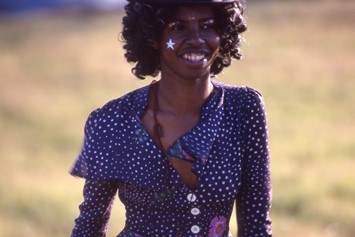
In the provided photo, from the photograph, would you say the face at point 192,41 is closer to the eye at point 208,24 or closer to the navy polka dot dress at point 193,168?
the eye at point 208,24

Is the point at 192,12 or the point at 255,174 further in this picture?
the point at 255,174

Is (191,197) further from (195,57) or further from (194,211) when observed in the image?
(195,57)

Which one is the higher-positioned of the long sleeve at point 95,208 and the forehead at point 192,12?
the forehead at point 192,12

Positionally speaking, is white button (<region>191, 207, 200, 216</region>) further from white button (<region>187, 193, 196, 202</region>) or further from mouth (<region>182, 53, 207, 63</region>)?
mouth (<region>182, 53, 207, 63</region>)

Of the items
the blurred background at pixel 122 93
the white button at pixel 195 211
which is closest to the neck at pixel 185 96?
the white button at pixel 195 211

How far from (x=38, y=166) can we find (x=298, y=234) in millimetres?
4378

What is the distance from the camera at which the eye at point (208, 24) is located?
3.24m

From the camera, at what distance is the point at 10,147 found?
11711 millimetres

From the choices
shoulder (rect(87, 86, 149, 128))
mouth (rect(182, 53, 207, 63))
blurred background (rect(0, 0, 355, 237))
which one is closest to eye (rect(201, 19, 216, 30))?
mouth (rect(182, 53, 207, 63))

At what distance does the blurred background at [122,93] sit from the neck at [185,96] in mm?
582

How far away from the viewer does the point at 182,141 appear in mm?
3279

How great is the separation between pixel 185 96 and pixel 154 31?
27 cm

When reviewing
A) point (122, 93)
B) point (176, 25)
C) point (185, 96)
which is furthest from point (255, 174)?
point (122, 93)

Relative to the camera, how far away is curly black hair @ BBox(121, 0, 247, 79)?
10.8 feet
